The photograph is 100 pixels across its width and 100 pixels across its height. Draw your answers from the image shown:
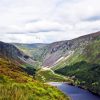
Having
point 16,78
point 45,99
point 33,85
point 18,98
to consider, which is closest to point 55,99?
point 45,99

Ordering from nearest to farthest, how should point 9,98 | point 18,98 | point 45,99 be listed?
point 9,98 < point 18,98 < point 45,99

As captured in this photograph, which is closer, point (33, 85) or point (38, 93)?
point (38, 93)

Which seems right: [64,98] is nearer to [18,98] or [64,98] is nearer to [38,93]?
[38,93]

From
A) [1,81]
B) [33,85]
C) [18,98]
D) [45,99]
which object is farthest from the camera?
[33,85]

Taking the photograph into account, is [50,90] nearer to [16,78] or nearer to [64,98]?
[64,98]

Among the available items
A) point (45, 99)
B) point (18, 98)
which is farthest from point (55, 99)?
point (18, 98)

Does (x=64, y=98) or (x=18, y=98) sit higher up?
(x=18, y=98)

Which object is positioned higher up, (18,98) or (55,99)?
(18,98)

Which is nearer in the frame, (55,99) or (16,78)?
(55,99)

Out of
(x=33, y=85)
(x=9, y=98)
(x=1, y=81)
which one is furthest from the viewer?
(x=33, y=85)
